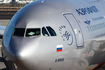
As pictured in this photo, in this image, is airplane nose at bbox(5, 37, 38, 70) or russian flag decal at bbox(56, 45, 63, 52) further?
russian flag decal at bbox(56, 45, 63, 52)

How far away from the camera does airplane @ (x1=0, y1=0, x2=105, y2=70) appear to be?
10.8 m

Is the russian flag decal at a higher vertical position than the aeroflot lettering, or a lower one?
lower

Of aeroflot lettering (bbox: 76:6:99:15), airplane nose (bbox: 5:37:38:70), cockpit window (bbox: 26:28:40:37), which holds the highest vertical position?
aeroflot lettering (bbox: 76:6:99:15)

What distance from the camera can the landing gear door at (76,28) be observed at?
1233 cm

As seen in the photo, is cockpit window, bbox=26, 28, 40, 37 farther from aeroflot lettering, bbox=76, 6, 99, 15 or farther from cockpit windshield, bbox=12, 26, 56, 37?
aeroflot lettering, bbox=76, 6, 99, 15

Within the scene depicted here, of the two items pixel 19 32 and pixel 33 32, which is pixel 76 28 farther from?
pixel 19 32

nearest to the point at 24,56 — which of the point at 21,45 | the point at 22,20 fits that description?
the point at 21,45

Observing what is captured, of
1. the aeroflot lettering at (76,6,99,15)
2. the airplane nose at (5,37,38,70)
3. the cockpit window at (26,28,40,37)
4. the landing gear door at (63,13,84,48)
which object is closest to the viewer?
the airplane nose at (5,37,38,70)

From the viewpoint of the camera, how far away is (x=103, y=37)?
1466 centimetres

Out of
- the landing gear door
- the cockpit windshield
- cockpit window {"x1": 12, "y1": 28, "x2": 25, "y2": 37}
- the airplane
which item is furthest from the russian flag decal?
cockpit window {"x1": 12, "y1": 28, "x2": 25, "y2": 37}

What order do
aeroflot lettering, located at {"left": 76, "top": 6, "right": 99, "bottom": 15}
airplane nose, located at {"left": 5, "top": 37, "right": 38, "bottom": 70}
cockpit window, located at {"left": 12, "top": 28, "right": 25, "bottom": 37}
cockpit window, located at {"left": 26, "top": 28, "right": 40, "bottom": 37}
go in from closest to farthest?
airplane nose, located at {"left": 5, "top": 37, "right": 38, "bottom": 70} < cockpit window, located at {"left": 26, "top": 28, "right": 40, "bottom": 37} < cockpit window, located at {"left": 12, "top": 28, "right": 25, "bottom": 37} < aeroflot lettering, located at {"left": 76, "top": 6, "right": 99, "bottom": 15}

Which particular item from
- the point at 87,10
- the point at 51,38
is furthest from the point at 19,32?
the point at 87,10

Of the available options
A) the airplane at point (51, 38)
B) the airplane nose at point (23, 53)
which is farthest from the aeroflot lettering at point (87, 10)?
the airplane nose at point (23, 53)

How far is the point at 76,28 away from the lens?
41.0 feet
